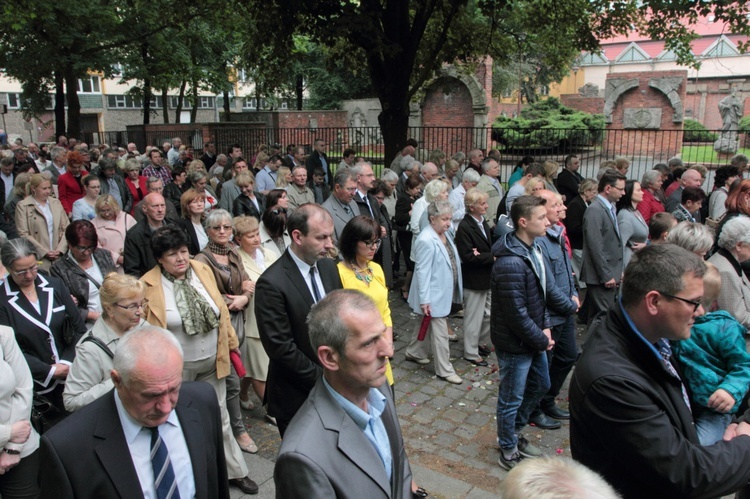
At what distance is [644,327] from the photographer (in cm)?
245

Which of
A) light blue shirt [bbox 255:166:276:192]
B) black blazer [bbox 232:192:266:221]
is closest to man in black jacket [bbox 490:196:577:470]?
black blazer [bbox 232:192:266:221]

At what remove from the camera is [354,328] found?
231 centimetres

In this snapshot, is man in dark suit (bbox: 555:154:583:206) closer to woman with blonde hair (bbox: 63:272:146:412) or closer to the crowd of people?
the crowd of people

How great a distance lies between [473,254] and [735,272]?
9.03ft

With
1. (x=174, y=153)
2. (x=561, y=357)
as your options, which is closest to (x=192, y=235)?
(x=561, y=357)

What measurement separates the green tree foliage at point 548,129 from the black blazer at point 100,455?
1229 cm

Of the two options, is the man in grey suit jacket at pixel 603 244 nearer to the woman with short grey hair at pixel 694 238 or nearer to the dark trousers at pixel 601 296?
the dark trousers at pixel 601 296

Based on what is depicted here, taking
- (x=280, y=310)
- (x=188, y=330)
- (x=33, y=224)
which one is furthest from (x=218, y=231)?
(x=33, y=224)

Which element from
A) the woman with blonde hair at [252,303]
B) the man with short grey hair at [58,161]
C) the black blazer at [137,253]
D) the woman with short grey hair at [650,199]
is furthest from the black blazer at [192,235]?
the man with short grey hair at [58,161]

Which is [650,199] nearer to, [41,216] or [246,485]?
[246,485]

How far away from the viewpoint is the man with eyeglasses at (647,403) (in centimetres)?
223

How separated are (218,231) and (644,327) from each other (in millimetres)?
3697

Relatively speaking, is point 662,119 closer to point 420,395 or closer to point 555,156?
point 555,156

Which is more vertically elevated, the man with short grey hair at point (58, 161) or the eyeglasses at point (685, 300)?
the man with short grey hair at point (58, 161)
